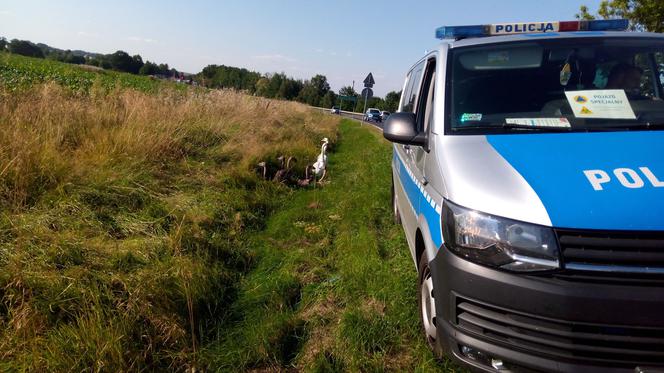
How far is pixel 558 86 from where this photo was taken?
2.71 meters

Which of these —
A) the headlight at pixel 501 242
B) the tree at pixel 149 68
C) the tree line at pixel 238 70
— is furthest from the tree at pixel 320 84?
the headlight at pixel 501 242

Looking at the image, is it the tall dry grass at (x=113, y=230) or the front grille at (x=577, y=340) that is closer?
the front grille at (x=577, y=340)

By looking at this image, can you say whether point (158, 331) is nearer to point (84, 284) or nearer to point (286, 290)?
point (84, 284)

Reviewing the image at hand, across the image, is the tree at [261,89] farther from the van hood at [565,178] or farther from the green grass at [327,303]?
the van hood at [565,178]

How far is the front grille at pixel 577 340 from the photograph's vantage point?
1703mm

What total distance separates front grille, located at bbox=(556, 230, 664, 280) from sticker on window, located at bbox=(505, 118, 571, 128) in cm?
88

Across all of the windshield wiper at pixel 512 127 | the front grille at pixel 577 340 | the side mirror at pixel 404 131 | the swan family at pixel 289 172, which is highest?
the windshield wiper at pixel 512 127

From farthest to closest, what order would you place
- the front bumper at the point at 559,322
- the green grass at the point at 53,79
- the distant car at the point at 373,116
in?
the distant car at the point at 373,116, the green grass at the point at 53,79, the front bumper at the point at 559,322

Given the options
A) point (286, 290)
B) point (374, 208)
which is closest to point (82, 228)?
point (286, 290)

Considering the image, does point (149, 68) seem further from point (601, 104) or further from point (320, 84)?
point (601, 104)

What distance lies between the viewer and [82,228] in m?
3.77

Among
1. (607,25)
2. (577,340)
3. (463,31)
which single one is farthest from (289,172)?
(577,340)

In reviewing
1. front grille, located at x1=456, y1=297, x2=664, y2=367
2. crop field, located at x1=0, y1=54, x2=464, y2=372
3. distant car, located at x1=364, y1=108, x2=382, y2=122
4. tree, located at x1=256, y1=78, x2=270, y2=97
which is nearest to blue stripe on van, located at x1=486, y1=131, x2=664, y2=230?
front grille, located at x1=456, y1=297, x2=664, y2=367

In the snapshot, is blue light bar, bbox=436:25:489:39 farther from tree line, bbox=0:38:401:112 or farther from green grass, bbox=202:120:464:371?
tree line, bbox=0:38:401:112
